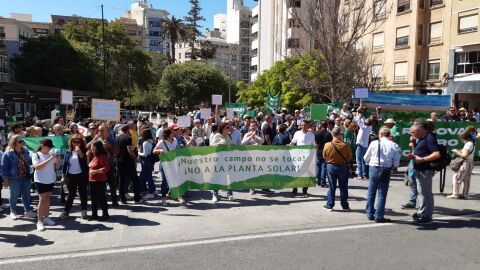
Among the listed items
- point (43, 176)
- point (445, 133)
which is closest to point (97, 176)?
point (43, 176)

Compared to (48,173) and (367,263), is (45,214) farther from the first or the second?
(367,263)

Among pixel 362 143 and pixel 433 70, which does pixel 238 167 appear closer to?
pixel 362 143

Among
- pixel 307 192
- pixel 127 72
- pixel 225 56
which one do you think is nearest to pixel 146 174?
pixel 307 192

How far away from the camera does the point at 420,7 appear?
121 ft

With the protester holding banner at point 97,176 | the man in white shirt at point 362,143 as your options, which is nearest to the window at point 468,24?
the man in white shirt at point 362,143

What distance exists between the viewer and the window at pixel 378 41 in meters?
40.7

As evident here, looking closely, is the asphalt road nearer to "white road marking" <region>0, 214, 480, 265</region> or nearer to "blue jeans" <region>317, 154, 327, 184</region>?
"white road marking" <region>0, 214, 480, 265</region>

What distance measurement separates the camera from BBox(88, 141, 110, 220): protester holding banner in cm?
821

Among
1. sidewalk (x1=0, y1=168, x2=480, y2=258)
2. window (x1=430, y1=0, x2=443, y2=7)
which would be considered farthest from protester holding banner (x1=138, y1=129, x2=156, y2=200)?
window (x1=430, y1=0, x2=443, y2=7)

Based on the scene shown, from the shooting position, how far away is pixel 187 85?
56.2 meters

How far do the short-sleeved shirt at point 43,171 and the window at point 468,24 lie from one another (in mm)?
32825

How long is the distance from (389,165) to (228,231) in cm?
318

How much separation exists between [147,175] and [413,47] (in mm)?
33506

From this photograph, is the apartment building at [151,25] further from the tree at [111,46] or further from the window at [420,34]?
the window at [420,34]
